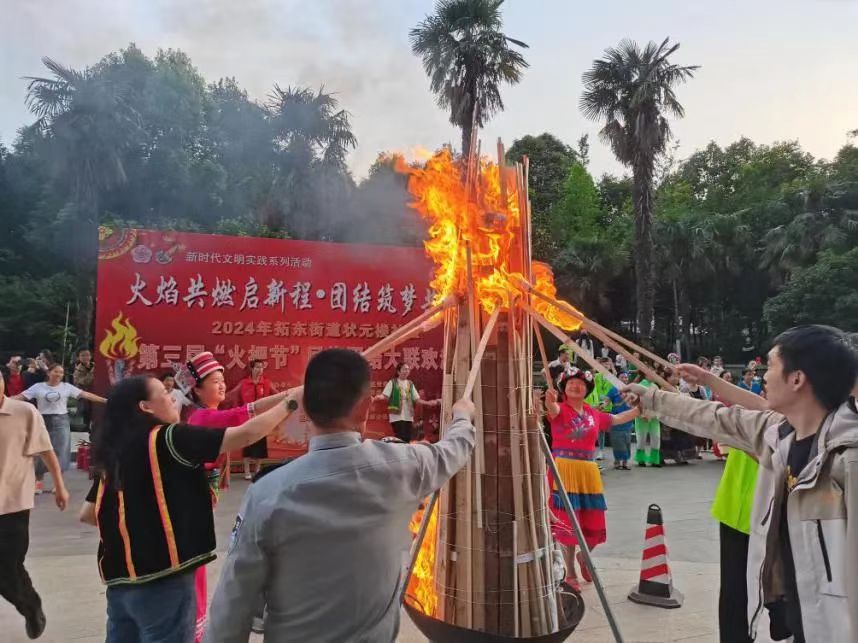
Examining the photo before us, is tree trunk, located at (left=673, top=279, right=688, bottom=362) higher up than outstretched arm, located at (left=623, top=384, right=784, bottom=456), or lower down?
higher up

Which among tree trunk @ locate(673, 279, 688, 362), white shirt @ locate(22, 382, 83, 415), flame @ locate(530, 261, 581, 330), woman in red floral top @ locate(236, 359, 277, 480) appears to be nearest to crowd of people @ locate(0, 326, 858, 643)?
flame @ locate(530, 261, 581, 330)

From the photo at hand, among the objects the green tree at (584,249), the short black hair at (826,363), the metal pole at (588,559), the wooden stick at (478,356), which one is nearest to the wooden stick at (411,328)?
the wooden stick at (478,356)

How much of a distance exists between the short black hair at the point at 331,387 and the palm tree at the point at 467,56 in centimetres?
1673

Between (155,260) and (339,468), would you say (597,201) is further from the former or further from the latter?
(339,468)

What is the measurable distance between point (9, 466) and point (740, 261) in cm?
2638

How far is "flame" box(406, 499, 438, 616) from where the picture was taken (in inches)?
111

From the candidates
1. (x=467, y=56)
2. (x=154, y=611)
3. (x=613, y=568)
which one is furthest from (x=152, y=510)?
(x=467, y=56)

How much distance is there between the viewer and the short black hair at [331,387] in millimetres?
1542

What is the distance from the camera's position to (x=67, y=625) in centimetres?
355

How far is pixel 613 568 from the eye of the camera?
15.4 ft

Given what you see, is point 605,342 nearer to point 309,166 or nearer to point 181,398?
point 181,398

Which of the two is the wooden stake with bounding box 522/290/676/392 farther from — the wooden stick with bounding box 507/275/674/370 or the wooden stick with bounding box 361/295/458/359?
the wooden stick with bounding box 361/295/458/359

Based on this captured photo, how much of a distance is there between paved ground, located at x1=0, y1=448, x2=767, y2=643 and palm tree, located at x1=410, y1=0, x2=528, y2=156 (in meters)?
13.1

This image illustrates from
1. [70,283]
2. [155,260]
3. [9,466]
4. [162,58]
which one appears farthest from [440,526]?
[162,58]
